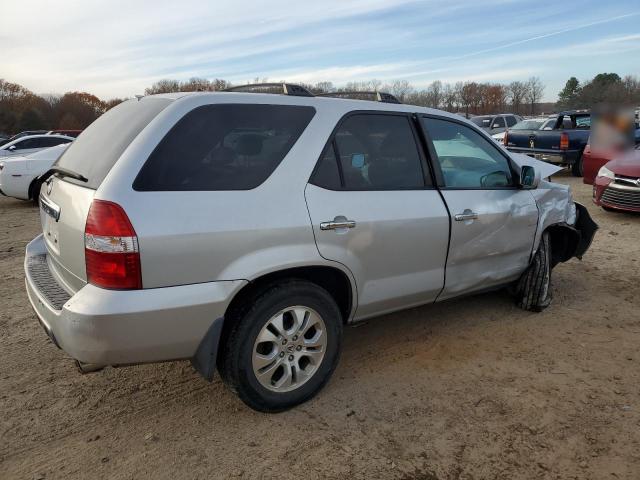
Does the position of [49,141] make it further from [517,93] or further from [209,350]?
[517,93]

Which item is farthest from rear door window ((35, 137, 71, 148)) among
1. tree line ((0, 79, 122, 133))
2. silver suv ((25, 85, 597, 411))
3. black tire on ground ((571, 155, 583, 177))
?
tree line ((0, 79, 122, 133))

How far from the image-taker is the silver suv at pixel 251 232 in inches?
94.5

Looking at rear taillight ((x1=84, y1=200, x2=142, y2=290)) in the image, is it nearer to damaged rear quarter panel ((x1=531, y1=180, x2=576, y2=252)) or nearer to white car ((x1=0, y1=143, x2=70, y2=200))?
damaged rear quarter panel ((x1=531, y1=180, x2=576, y2=252))

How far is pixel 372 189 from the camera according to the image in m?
3.15

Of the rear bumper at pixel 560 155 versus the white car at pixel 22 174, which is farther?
the rear bumper at pixel 560 155

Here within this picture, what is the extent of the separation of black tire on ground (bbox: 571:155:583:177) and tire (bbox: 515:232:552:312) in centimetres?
1034

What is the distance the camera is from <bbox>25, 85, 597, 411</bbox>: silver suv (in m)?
2.40

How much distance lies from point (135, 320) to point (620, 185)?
7997 mm

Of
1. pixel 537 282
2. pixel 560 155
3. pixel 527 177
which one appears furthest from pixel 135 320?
pixel 560 155

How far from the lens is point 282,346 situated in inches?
113

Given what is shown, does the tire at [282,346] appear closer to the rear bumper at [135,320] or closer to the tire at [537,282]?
the rear bumper at [135,320]

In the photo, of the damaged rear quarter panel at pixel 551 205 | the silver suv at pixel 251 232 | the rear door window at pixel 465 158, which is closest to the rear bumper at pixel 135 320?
the silver suv at pixel 251 232

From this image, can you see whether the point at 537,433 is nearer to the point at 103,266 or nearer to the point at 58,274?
the point at 103,266

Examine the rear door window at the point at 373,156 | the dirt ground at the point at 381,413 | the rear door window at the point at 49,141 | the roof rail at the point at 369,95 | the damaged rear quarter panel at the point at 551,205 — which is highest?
the roof rail at the point at 369,95
